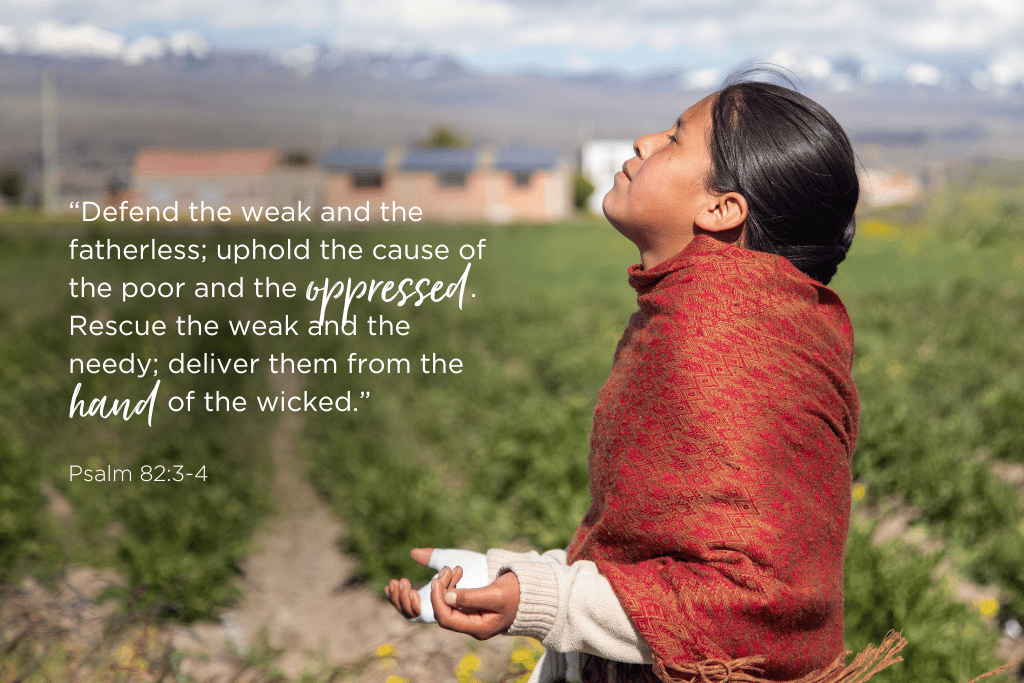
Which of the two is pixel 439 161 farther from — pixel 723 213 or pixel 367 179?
pixel 723 213

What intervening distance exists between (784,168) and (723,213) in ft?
0.38

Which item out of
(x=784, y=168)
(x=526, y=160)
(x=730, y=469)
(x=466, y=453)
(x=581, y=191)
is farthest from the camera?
(x=581, y=191)

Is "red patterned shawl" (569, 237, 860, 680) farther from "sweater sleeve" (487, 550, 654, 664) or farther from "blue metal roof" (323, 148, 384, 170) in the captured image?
"blue metal roof" (323, 148, 384, 170)

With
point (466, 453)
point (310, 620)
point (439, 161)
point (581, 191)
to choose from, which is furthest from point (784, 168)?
point (581, 191)

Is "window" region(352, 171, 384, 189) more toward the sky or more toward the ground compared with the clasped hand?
more toward the sky

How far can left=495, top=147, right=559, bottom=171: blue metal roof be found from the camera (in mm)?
49031

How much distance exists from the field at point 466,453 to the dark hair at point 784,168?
1.78 m

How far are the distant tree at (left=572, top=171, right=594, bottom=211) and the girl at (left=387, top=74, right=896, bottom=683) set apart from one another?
168 ft

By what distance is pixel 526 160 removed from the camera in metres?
49.6

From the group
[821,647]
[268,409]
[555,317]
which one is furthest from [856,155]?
[555,317]

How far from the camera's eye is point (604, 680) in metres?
1.52

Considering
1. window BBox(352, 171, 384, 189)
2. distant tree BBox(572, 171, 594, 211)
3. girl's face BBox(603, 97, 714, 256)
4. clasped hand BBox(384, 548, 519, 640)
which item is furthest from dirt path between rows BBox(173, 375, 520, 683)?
distant tree BBox(572, 171, 594, 211)

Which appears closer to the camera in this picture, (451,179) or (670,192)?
(670,192)

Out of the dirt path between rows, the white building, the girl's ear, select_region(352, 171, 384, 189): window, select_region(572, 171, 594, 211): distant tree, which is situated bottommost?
the dirt path between rows
